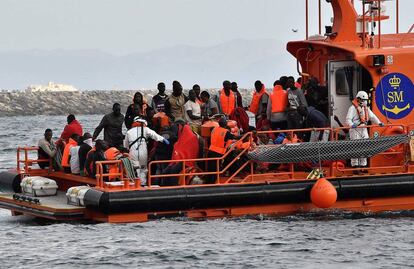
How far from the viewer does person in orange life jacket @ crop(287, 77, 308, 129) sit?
19.8 meters

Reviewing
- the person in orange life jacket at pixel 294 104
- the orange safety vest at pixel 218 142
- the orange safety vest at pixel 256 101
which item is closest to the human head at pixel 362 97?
the person in orange life jacket at pixel 294 104

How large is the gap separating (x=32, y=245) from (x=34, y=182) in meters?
2.12

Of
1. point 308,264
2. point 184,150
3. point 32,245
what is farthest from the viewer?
point 184,150

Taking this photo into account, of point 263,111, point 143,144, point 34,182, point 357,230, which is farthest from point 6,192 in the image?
point 357,230

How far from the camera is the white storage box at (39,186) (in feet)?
64.3

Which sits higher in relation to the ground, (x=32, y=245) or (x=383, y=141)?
(x=383, y=141)

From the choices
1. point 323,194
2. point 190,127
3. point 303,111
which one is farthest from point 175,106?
point 323,194

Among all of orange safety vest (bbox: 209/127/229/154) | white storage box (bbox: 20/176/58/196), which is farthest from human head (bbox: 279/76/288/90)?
white storage box (bbox: 20/176/58/196)

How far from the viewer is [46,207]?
18.4 metres

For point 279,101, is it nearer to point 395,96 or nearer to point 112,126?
point 395,96

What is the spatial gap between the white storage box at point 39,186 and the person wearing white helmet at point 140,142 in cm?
147

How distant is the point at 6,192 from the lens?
20844mm

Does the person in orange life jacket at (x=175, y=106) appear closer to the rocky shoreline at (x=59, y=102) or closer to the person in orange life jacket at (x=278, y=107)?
the person in orange life jacket at (x=278, y=107)

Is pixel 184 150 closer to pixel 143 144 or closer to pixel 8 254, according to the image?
pixel 143 144
